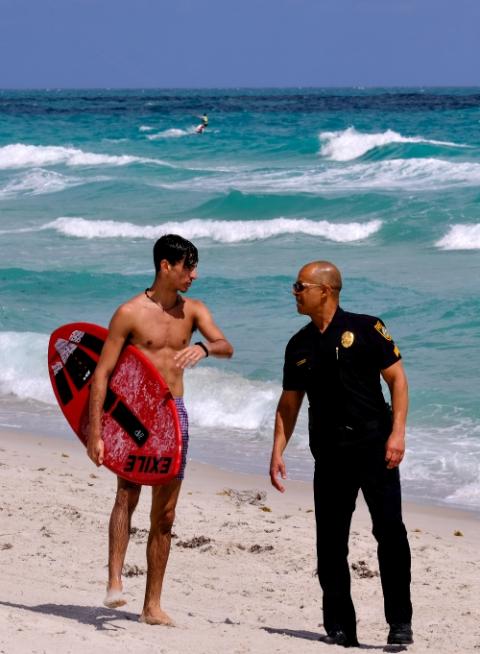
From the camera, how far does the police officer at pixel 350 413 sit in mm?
4340

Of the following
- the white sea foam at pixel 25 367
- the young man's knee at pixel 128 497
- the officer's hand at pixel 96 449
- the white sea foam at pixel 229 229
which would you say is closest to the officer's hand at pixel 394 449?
the young man's knee at pixel 128 497

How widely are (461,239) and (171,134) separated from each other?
3018 centimetres

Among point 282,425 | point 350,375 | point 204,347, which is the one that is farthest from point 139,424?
point 350,375

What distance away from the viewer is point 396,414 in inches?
171

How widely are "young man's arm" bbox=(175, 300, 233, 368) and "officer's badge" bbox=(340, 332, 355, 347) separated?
0.47 m

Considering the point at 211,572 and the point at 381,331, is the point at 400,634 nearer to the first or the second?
the point at 381,331

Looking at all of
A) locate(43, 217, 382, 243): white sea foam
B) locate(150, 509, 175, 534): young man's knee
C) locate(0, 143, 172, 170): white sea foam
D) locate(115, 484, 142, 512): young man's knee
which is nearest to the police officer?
locate(150, 509, 175, 534): young man's knee

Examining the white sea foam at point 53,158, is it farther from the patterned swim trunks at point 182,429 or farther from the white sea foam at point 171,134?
the patterned swim trunks at point 182,429

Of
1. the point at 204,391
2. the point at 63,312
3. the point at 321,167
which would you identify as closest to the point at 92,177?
the point at 321,167

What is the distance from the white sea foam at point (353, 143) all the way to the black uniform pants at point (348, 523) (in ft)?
101

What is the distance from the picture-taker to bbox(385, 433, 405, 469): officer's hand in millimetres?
4293

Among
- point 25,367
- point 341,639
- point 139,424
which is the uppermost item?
point 139,424

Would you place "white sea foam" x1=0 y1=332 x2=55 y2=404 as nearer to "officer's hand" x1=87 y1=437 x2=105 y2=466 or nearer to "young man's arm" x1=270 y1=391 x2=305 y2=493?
"officer's hand" x1=87 y1=437 x2=105 y2=466

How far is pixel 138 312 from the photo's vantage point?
14.9 feet
